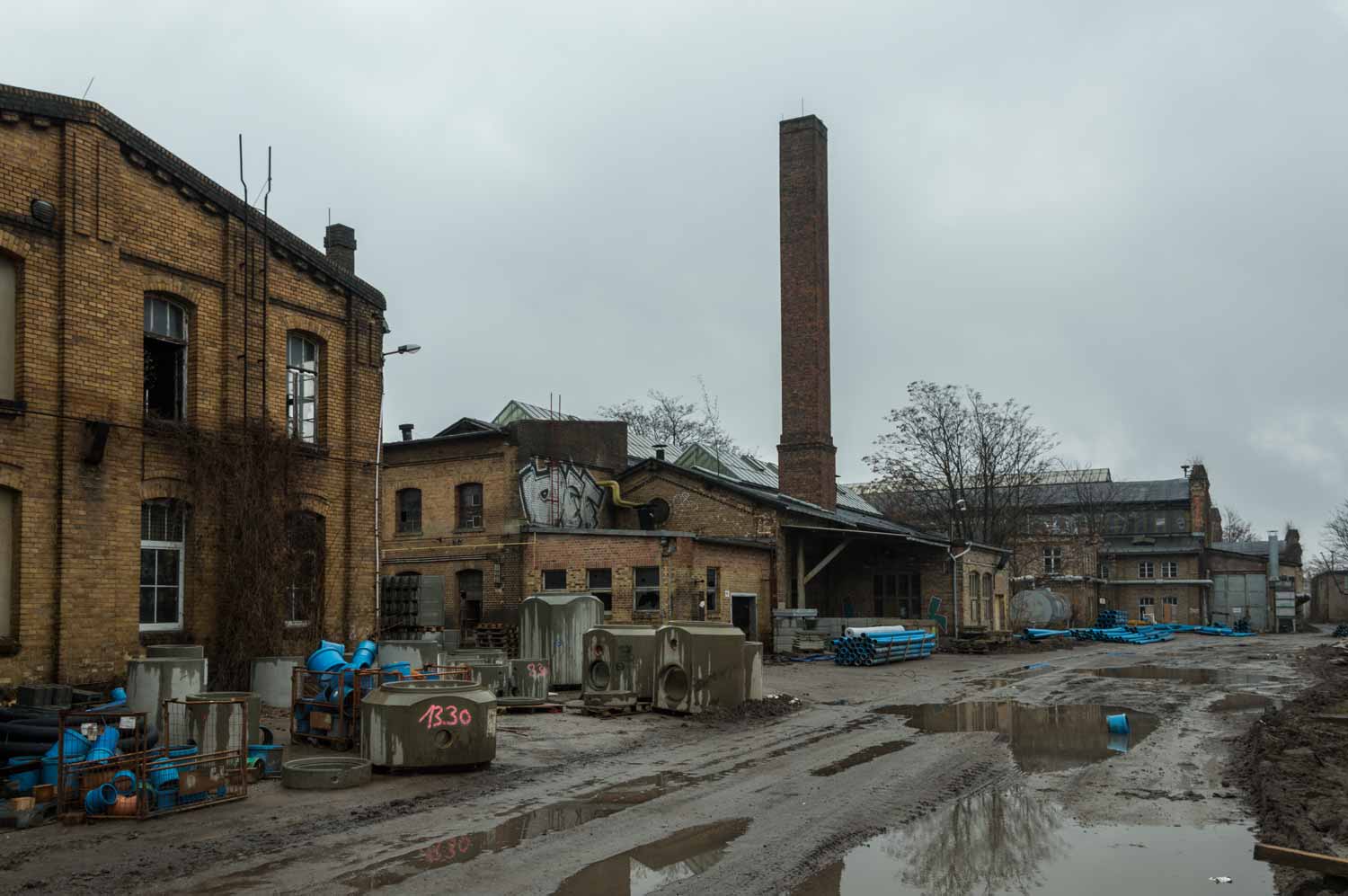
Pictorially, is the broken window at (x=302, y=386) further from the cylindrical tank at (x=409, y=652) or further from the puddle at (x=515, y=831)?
the puddle at (x=515, y=831)

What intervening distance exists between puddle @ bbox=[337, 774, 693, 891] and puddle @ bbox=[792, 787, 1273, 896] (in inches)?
98.2

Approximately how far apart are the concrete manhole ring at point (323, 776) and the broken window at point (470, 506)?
62.3ft

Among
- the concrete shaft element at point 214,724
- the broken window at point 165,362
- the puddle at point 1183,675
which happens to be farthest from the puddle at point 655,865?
the puddle at point 1183,675

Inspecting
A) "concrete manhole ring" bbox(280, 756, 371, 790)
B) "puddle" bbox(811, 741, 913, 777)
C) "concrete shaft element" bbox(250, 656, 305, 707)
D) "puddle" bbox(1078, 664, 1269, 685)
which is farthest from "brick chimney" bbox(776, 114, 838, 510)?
"concrete manhole ring" bbox(280, 756, 371, 790)

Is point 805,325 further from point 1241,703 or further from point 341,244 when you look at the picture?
point 1241,703

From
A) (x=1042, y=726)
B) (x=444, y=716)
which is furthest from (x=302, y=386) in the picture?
(x=1042, y=726)

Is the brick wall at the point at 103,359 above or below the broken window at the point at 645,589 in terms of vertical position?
above

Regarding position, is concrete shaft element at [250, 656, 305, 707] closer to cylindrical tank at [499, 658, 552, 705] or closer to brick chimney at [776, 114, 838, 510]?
cylindrical tank at [499, 658, 552, 705]

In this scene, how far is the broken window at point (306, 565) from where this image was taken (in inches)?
721

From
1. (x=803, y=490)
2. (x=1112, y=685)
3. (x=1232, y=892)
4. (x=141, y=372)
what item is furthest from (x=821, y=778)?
(x=803, y=490)

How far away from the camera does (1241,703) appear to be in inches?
788

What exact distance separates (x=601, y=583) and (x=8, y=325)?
1706 centimetres

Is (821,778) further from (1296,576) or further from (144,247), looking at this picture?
(1296,576)

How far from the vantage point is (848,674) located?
2608 cm
